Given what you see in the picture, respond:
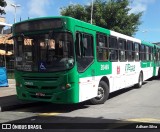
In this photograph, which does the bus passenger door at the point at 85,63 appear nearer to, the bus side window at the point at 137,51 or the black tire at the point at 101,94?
the black tire at the point at 101,94

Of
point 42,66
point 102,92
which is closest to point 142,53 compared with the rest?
point 102,92

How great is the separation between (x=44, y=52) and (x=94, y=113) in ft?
8.29

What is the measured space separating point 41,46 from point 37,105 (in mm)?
2835

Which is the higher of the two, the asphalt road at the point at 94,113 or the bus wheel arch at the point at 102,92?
the bus wheel arch at the point at 102,92

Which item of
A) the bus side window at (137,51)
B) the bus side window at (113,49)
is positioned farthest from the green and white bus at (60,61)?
the bus side window at (137,51)

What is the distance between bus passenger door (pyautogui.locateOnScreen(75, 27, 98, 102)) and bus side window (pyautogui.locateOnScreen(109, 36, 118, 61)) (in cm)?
197

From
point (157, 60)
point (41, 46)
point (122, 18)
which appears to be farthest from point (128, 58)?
point (122, 18)

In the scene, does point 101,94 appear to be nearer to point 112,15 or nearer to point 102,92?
point 102,92

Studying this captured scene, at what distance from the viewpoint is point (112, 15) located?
135ft

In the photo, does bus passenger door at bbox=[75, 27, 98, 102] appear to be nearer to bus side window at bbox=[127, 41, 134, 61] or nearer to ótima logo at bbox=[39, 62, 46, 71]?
ótima logo at bbox=[39, 62, 46, 71]

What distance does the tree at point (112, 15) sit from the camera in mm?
40594

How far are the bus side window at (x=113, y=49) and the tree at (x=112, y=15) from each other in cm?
2514

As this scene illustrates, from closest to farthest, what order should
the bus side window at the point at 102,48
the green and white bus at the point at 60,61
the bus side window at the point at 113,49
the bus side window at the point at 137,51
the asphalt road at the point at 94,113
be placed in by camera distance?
the asphalt road at the point at 94,113
the green and white bus at the point at 60,61
the bus side window at the point at 102,48
the bus side window at the point at 113,49
the bus side window at the point at 137,51

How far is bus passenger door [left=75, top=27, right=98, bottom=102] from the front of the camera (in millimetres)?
11289
